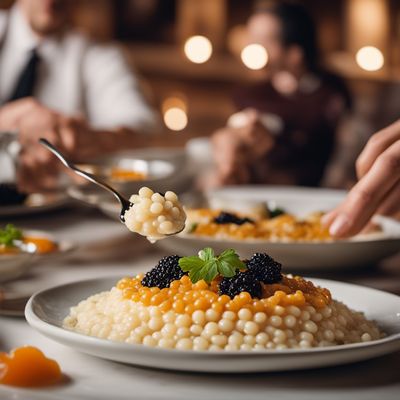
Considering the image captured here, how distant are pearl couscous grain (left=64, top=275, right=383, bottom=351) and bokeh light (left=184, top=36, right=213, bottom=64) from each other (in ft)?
14.1

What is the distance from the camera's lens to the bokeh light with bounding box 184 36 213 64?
517 cm

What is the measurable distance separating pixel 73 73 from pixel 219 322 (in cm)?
336

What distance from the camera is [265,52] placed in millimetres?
4027

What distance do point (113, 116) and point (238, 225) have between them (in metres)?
2.48

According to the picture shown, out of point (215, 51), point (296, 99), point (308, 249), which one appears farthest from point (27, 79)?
point (308, 249)

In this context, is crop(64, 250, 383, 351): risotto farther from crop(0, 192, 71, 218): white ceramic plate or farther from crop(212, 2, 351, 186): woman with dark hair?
crop(212, 2, 351, 186): woman with dark hair

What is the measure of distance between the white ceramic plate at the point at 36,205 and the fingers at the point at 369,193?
929mm

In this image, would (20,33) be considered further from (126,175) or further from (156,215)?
(156,215)

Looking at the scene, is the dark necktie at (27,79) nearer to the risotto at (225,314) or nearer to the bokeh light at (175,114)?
the bokeh light at (175,114)

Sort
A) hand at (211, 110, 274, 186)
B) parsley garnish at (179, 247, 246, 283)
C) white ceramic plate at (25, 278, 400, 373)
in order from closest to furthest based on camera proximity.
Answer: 1. white ceramic plate at (25, 278, 400, 373)
2. parsley garnish at (179, 247, 246, 283)
3. hand at (211, 110, 274, 186)

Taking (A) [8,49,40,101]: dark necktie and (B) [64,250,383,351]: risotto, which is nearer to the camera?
(B) [64,250,383,351]: risotto

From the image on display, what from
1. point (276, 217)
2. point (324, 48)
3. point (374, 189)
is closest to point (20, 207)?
point (276, 217)

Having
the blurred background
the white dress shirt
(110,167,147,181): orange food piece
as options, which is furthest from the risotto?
the blurred background

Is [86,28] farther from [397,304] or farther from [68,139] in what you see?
[397,304]
